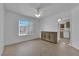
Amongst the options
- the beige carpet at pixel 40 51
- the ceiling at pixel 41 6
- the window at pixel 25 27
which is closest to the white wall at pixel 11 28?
the window at pixel 25 27

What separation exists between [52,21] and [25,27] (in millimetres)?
2385

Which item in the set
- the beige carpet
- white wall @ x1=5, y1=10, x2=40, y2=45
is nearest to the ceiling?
white wall @ x1=5, y1=10, x2=40, y2=45

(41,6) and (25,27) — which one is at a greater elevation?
(41,6)

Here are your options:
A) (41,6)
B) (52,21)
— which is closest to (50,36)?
(52,21)

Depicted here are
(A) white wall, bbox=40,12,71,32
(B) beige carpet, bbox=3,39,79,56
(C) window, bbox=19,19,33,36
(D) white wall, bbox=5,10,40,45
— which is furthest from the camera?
(C) window, bbox=19,19,33,36

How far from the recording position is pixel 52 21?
7.05 meters

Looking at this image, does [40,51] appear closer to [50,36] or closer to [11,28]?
[11,28]

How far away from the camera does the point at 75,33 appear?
4.71 metres

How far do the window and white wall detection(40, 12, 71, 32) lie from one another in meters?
1.25

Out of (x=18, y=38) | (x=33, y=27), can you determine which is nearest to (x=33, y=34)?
(x=33, y=27)

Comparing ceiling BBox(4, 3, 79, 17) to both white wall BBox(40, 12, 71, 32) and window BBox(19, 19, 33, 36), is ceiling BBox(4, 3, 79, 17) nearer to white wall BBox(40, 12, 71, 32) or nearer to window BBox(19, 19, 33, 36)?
white wall BBox(40, 12, 71, 32)

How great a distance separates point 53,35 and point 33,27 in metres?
2.47

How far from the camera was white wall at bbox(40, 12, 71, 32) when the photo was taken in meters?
5.72

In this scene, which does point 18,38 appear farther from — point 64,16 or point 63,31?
point 63,31
